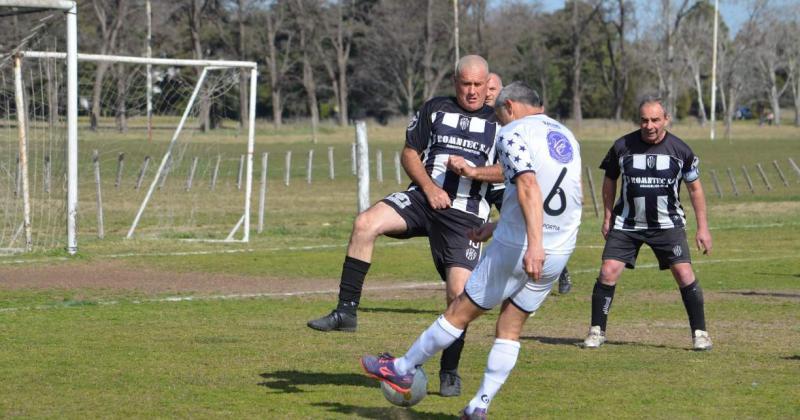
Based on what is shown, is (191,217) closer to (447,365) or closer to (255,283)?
(255,283)

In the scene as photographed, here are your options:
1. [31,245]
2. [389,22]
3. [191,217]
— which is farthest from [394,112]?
[31,245]

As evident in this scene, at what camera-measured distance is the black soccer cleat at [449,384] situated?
7.64 metres

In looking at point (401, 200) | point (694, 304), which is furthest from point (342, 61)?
point (401, 200)

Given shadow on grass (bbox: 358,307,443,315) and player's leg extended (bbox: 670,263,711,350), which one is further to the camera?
shadow on grass (bbox: 358,307,443,315)

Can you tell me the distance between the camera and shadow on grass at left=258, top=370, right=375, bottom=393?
777 cm

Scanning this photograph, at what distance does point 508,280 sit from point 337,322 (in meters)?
2.37

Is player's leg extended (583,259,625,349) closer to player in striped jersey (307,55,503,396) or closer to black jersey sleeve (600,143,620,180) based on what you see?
black jersey sleeve (600,143,620,180)

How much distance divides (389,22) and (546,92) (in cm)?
1980

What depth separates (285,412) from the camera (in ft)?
22.9

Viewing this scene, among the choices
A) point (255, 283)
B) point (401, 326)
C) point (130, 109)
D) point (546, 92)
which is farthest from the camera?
point (546, 92)

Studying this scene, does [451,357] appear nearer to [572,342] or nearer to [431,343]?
[431,343]

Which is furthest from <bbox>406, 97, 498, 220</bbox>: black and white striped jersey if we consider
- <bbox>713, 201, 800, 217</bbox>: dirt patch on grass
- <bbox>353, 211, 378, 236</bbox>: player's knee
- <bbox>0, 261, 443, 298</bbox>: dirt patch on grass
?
<bbox>713, 201, 800, 217</bbox>: dirt patch on grass

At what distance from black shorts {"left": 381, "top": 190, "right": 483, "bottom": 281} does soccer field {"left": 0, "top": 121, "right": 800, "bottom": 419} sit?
0.82 m

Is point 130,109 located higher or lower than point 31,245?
higher
